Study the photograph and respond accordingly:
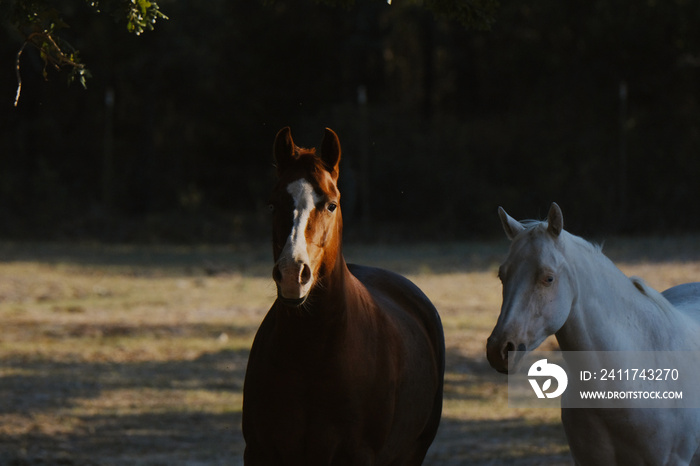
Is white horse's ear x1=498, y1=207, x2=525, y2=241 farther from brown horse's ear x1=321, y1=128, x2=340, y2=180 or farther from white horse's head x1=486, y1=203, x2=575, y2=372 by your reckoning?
brown horse's ear x1=321, y1=128, x2=340, y2=180

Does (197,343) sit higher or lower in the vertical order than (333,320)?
lower

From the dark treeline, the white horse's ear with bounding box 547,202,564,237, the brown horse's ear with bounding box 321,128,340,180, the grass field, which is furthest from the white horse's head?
the dark treeline

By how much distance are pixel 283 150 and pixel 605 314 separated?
5.12 feet

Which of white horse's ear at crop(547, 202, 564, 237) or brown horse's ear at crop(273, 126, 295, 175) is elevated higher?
brown horse's ear at crop(273, 126, 295, 175)

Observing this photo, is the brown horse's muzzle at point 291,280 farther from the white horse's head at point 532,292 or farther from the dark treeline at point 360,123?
the dark treeline at point 360,123

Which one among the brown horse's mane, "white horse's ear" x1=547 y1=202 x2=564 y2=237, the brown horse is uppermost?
the brown horse's mane

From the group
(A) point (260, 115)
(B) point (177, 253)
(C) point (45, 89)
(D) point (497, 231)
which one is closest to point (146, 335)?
(B) point (177, 253)

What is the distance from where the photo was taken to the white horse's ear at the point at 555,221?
12.8 feet

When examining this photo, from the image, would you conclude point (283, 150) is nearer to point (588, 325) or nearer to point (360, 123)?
point (588, 325)

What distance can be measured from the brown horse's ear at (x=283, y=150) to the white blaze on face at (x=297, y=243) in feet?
0.79

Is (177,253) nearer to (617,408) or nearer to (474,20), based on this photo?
(474,20)

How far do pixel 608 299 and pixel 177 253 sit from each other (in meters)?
14.2

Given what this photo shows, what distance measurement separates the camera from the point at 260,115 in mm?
21594

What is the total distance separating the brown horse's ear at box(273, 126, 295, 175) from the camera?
4035 millimetres
